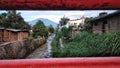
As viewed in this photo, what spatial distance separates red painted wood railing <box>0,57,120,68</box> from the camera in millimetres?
1023

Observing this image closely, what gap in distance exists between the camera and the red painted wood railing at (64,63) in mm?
1023

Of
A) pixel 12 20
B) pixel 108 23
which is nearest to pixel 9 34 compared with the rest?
pixel 12 20

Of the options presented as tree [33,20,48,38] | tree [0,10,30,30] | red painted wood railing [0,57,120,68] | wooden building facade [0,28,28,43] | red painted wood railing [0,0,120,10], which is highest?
red painted wood railing [0,0,120,10]

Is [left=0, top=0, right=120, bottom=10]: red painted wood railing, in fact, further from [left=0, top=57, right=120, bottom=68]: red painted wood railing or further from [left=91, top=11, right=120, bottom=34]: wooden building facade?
[left=91, top=11, right=120, bottom=34]: wooden building facade

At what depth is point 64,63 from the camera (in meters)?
1.05

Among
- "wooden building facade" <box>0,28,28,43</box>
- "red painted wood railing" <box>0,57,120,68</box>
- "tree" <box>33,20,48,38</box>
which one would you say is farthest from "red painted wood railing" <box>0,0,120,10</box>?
"tree" <box>33,20,48,38</box>

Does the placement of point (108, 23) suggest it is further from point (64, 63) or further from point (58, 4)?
point (58, 4)

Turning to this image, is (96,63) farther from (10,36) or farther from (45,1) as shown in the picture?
(10,36)

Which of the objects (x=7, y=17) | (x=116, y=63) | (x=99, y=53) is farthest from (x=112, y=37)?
(x=7, y=17)

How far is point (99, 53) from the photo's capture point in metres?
14.9

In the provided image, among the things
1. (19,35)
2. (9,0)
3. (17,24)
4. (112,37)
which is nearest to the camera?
(9,0)

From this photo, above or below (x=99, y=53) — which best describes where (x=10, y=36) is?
below

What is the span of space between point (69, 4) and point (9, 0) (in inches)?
8.4

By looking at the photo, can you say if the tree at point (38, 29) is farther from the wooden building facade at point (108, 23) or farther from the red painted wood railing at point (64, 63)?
the red painted wood railing at point (64, 63)
